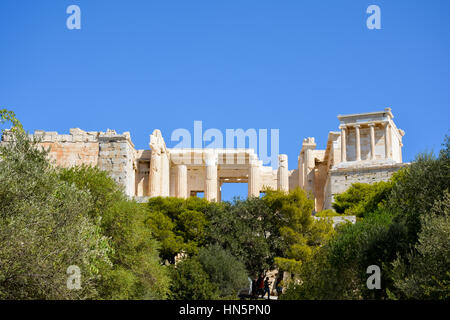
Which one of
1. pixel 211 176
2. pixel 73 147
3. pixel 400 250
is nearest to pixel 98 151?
pixel 73 147

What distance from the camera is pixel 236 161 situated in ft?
176

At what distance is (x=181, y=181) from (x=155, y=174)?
2991 millimetres

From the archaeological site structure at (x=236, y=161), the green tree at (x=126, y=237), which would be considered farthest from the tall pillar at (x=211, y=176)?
the green tree at (x=126, y=237)

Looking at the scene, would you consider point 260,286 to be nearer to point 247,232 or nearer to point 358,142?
point 247,232

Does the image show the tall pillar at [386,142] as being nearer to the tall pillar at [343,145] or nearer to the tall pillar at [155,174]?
the tall pillar at [343,145]

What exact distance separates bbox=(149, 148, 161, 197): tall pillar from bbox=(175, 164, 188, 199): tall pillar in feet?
6.40

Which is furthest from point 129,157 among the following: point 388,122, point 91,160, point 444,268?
point 444,268

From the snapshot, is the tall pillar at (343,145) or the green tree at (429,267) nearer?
the green tree at (429,267)

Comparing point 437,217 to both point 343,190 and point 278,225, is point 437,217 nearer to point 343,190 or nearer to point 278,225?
point 278,225

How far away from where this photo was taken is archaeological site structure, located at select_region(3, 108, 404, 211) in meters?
42.0

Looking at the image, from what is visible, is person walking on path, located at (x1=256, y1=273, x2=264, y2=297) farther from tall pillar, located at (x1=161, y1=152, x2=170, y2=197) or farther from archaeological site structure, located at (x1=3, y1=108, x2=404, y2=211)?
tall pillar, located at (x1=161, y1=152, x2=170, y2=197)

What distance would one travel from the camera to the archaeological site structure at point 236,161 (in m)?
42.0

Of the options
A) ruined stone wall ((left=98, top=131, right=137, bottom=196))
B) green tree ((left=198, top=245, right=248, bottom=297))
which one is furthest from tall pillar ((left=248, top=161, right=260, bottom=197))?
green tree ((left=198, top=245, right=248, bottom=297))

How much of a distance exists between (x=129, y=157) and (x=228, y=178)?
16501 mm
